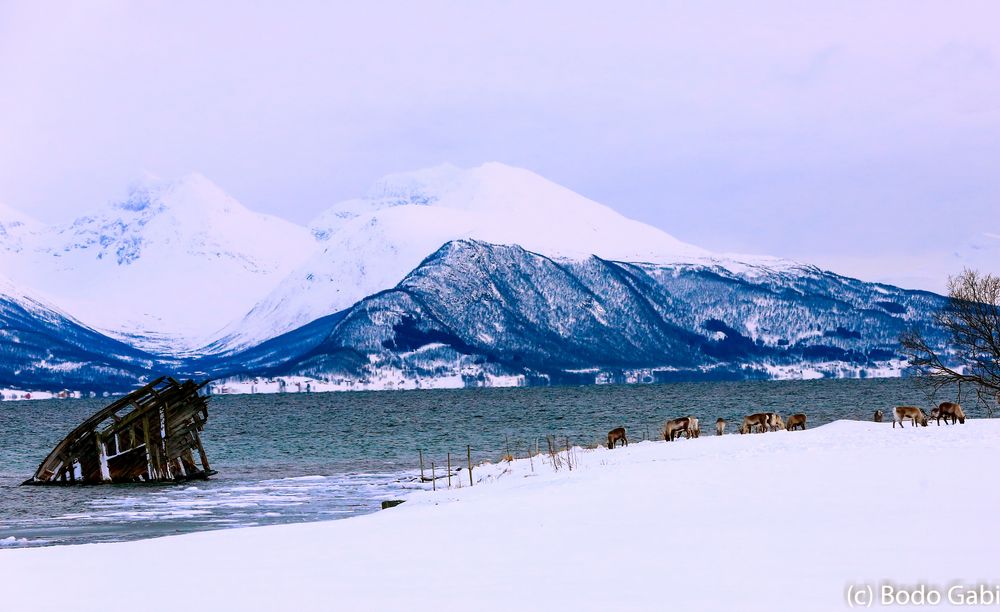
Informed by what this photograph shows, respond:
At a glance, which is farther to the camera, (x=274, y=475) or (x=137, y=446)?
(x=274, y=475)

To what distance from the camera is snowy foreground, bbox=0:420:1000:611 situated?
18.1 m

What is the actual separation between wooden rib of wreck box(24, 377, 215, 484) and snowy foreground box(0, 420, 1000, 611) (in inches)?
1643

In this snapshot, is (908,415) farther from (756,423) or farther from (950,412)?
(756,423)

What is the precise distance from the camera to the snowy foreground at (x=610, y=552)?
18.1m

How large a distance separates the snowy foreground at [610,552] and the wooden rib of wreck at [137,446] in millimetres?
41728

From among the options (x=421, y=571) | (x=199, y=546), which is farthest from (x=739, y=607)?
(x=199, y=546)

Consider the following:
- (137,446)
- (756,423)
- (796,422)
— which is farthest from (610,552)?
(137,446)

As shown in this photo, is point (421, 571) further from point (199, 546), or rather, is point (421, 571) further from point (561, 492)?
point (561, 492)

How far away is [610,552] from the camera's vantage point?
70.9 ft

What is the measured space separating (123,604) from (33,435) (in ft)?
473

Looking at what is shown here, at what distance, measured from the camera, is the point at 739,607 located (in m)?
16.6

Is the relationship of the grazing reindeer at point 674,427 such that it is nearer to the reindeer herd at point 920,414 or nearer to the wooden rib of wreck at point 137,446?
the reindeer herd at point 920,414

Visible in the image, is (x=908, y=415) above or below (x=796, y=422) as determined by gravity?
above

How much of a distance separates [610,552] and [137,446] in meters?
54.4
